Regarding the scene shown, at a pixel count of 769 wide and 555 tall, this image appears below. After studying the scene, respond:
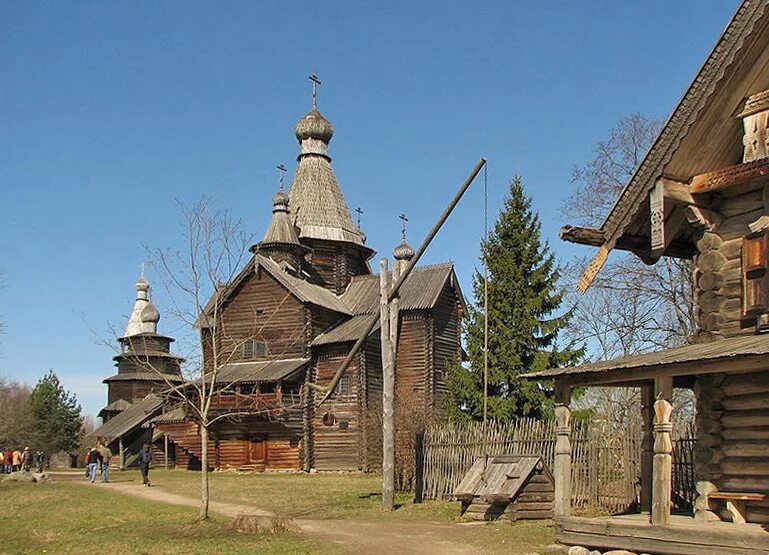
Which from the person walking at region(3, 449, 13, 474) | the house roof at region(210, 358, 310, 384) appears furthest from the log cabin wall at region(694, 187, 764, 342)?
the person walking at region(3, 449, 13, 474)

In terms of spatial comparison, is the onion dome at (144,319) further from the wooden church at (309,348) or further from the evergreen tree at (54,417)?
the wooden church at (309,348)

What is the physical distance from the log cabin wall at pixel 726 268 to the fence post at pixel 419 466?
11882 millimetres

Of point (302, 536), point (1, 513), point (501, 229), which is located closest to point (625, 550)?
point (302, 536)

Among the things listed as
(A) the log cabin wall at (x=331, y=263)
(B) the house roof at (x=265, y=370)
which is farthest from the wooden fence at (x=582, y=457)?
(A) the log cabin wall at (x=331, y=263)

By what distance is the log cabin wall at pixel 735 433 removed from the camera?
12.9 m

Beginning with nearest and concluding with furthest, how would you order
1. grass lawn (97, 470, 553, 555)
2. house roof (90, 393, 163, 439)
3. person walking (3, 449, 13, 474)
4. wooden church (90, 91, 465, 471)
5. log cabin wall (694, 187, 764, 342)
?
log cabin wall (694, 187, 764, 342)
grass lawn (97, 470, 553, 555)
wooden church (90, 91, 465, 471)
person walking (3, 449, 13, 474)
house roof (90, 393, 163, 439)

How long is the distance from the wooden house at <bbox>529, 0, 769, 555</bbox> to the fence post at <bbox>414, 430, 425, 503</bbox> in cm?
1010

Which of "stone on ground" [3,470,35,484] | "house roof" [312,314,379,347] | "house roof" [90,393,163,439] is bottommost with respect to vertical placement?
"stone on ground" [3,470,35,484]

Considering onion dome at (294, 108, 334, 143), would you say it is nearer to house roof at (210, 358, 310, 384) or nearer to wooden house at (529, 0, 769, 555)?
house roof at (210, 358, 310, 384)

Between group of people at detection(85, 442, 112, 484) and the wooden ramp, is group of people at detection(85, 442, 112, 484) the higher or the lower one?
the lower one

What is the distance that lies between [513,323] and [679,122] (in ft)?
66.4

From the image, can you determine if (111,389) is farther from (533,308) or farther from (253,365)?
(533,308)

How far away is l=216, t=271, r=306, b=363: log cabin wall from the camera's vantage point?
4603 centimetres

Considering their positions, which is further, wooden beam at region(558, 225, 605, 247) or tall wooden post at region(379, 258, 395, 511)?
tall wooden post at region(379, 258, 395, 511)
